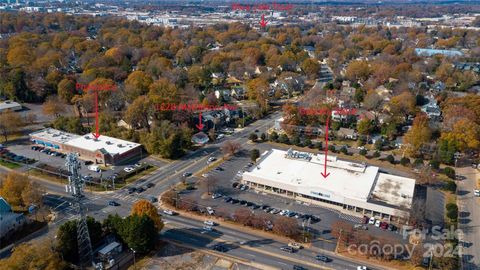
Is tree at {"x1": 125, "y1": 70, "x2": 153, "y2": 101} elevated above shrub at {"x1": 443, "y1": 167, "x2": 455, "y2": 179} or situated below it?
above

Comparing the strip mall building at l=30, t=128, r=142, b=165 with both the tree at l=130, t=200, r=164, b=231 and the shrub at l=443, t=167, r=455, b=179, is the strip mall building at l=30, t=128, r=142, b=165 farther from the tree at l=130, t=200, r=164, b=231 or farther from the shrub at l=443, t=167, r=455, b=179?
the shrub at l=443, t=167, r=455, b=179

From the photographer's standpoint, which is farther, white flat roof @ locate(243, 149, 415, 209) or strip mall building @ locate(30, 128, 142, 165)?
strip mall building @ locate(30, 128, 142, 165)

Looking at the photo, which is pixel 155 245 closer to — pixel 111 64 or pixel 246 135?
pixel 246 135

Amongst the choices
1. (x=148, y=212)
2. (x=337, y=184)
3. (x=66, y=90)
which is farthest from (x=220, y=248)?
(x=66, y=90)

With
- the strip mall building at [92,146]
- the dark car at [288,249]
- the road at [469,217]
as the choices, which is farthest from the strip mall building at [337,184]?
the strip mall building at [92,146]

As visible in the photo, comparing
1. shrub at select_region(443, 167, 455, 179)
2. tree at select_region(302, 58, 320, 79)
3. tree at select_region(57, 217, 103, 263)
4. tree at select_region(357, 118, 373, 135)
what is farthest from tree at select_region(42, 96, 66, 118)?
shrub at select_region(443, 167, 455, 179)

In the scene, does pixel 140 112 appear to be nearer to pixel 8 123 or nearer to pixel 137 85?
pixel 137 85

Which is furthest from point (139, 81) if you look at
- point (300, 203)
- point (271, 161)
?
point (300, 203)
